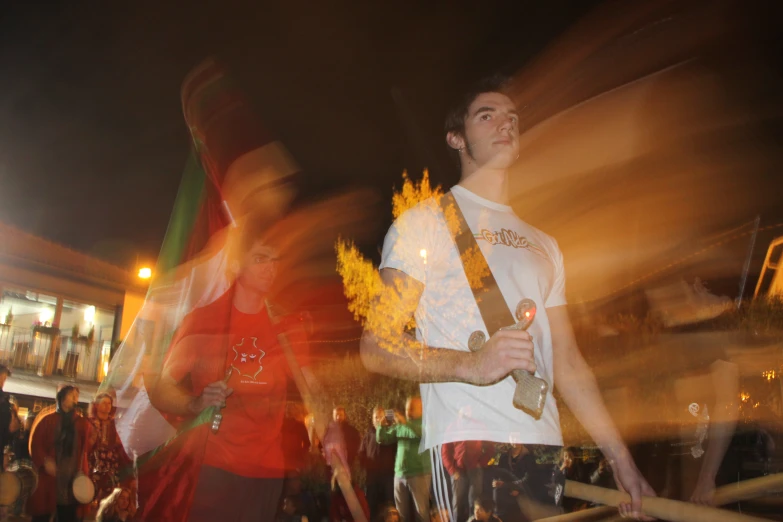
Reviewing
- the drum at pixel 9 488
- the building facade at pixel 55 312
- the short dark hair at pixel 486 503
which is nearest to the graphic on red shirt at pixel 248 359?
the short dark hair at pixel 486 503

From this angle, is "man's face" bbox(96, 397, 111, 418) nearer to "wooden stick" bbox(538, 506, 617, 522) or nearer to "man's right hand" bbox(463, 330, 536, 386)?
"wooden stick" bbox(538, 506, 617, 522)

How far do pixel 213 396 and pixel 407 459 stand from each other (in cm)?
415

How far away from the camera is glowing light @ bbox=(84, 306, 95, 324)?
14.8 m

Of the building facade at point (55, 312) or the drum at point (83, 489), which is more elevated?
the building facade at point (55, 312)

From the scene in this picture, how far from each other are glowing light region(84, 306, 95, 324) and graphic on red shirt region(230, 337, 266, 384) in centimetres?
1230

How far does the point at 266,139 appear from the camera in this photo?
25.2 feet

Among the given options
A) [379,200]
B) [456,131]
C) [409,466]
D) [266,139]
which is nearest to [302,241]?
[379,200]

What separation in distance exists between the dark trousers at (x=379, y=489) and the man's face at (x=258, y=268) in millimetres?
4428

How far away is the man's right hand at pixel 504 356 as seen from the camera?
1.75 metres

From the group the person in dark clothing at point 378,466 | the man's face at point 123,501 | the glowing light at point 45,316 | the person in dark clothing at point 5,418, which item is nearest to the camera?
the man's face at point 123,501

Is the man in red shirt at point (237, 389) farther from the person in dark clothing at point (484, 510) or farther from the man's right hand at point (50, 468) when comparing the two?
the man's right hand at point (50, 468)

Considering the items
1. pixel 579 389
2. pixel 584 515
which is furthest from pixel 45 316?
pixel 584 515

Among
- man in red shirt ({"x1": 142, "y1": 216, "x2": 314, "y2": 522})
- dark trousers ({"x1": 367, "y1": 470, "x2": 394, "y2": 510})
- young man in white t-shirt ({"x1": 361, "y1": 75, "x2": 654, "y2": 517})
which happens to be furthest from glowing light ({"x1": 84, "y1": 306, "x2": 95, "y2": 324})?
young man in white t-shirt ({"x1": 361, "y1": 75, "x2": 654, "y2": 517})

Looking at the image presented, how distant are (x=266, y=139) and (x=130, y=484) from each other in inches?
171
